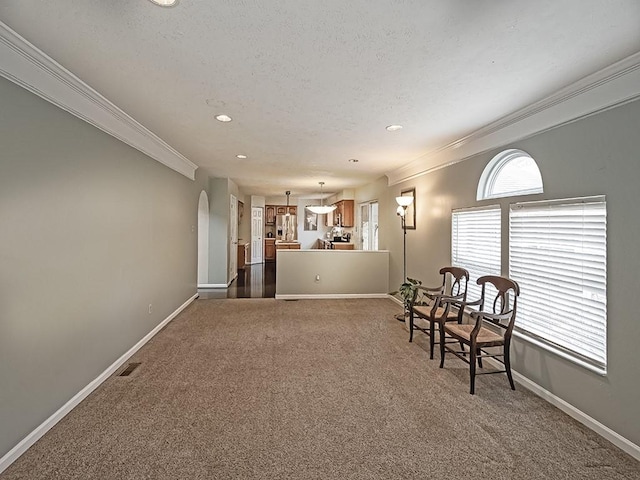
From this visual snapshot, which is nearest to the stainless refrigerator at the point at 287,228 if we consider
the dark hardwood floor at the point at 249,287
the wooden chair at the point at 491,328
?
the dark hardwood floor at the point at 249,287

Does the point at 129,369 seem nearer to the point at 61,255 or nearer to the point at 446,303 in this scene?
the point at 61,255

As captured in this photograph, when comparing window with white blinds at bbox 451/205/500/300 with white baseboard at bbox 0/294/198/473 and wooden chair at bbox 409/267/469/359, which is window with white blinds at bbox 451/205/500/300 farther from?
white baseboard at bbox 0/294/198/473

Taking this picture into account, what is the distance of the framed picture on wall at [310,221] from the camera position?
12.2 metres

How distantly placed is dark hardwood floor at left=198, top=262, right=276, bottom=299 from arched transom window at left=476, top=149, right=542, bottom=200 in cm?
449

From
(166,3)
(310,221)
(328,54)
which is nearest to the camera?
(166,3)

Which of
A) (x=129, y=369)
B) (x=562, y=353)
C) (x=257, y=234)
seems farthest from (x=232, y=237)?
(x=562, y=353)

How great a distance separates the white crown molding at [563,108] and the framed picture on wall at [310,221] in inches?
323

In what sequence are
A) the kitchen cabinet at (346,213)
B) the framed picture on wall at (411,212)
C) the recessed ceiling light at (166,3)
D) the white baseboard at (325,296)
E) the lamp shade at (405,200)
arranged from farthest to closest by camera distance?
the kitchen cabinet at (346,213) → the white baseboard at (325,296) → the framed picture on wall at (411,212) → the lamp shade at (405,200) → the recessed ceiling light at (166,3)

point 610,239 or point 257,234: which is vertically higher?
point 257,234

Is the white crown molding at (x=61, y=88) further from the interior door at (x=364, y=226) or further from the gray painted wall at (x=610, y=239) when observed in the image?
the interior door at (x=364, y=226)

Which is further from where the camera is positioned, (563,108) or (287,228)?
(287,228)

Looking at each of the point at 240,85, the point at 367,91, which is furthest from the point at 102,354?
the point at 367,91

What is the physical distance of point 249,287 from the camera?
7.64m

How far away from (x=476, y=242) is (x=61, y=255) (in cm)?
395
